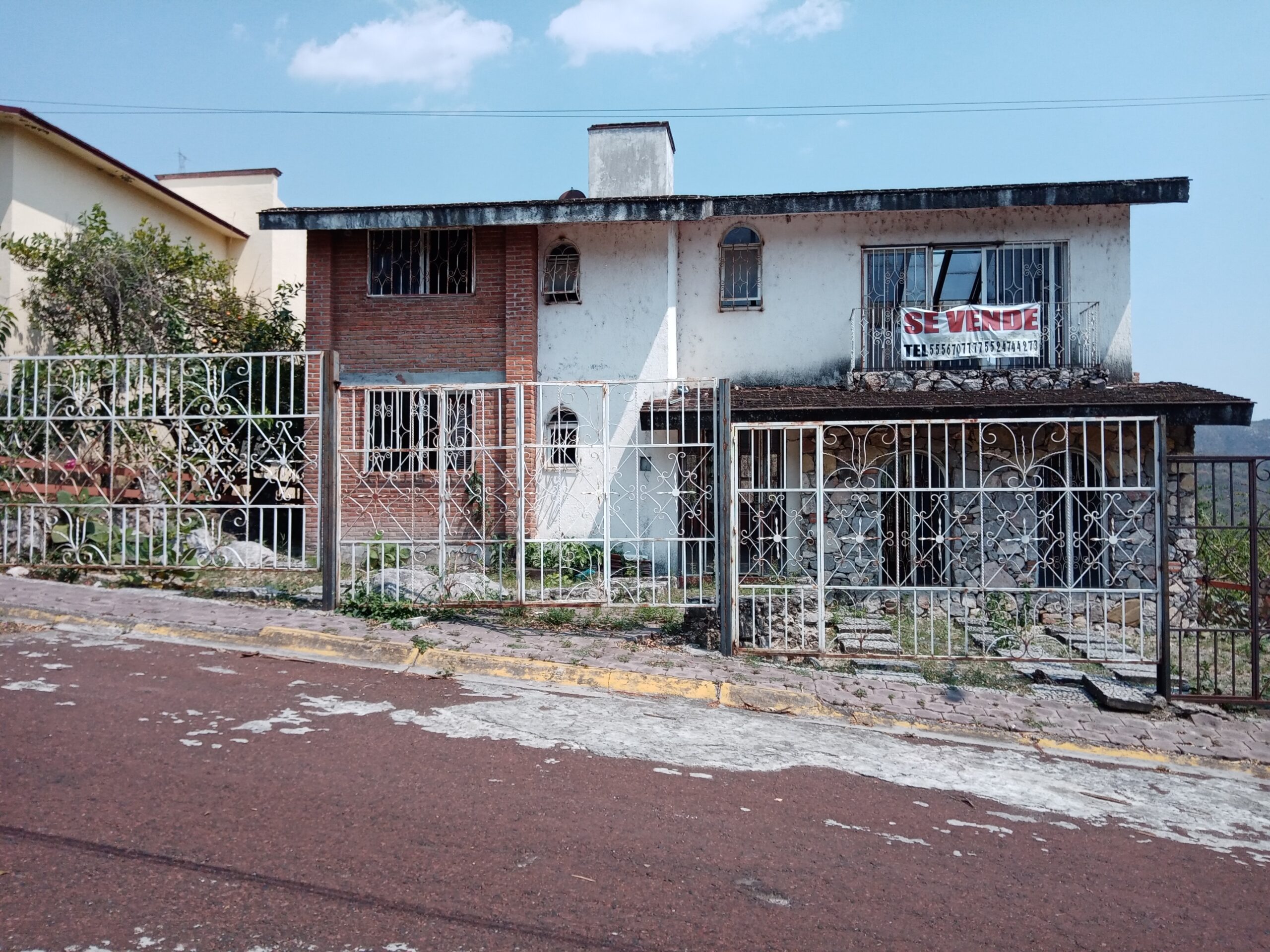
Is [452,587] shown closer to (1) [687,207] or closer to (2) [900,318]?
(1) [687,207]

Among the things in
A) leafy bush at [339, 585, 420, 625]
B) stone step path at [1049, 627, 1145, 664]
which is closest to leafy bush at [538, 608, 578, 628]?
leafy bush at [339, 585, 420, 625]

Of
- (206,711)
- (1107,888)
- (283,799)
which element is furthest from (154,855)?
(1107,888)

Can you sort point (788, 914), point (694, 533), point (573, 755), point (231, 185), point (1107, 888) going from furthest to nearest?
point (231, 185)
point (694, 533)
point (573, 755)
point (1107, 888)
point (788, 914)

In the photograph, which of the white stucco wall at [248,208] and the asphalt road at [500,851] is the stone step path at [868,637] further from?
the white stucco wall at [248,208]

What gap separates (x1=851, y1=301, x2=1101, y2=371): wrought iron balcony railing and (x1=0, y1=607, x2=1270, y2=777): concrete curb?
895cm

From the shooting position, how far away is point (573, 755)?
15.6 ft

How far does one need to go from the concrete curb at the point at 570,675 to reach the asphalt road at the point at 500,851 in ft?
3.45

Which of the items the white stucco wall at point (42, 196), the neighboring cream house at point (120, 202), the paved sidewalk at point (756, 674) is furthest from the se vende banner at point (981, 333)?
→ the white stucco wall at point (42, 196)

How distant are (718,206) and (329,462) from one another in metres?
8.49

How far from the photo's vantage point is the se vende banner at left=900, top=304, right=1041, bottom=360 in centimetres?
1381

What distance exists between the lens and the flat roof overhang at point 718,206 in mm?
13352

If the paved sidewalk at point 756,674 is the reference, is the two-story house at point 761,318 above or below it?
above

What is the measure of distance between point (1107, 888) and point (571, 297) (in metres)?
12.3

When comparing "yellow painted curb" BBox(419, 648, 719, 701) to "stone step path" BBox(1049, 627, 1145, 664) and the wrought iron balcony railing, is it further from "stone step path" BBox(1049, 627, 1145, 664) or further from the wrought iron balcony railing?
the wrought iron balcony railing
